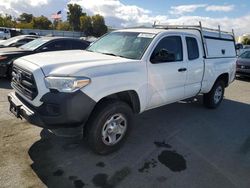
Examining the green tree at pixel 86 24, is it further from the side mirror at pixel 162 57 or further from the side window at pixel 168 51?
the side mirror at pixel 162 57

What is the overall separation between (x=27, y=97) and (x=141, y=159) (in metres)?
1.93

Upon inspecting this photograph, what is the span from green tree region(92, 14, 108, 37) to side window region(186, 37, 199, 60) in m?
65.4

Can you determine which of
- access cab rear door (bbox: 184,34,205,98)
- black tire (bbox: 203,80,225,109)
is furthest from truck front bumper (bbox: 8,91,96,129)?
black tire (bbox: 203,80,225,109)

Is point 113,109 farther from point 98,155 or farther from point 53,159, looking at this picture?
point 53,159

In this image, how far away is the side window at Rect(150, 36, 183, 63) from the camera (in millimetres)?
4586

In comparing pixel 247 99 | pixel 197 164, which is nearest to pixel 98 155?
pixel 197 164

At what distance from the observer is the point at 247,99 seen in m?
8.55

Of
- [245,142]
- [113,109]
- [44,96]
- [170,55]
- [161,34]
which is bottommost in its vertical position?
[245,142]

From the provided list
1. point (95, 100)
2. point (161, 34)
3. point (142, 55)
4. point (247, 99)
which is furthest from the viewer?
point (247, 99)

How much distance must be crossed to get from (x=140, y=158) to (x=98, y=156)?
0.65 metres

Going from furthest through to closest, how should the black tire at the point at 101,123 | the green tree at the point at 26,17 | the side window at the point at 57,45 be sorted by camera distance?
the green tree at the point at 26,17
the side window at the point at 57,45
the black tire at the point at 101,123

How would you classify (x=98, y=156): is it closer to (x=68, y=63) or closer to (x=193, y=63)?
(x=68, y=63)

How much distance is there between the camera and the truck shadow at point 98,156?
3.45 m

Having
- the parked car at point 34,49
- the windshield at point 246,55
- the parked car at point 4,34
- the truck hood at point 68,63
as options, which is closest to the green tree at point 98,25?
the parked car at point 4,34
